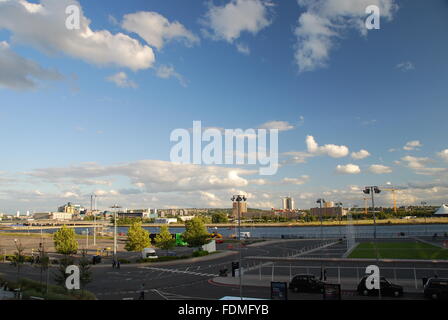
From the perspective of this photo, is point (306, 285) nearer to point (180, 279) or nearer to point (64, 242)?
point (180, 279)

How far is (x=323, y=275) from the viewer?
129 feet

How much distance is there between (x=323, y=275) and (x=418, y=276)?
10.1 m

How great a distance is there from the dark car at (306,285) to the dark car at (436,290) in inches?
340

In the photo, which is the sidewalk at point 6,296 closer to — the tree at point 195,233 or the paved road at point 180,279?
the paved road at point 180,279

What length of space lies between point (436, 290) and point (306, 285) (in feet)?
34.9

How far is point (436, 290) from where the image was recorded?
27.9 metres

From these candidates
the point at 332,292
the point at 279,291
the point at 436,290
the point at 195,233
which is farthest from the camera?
the point at 195,233

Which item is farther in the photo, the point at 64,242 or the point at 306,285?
the point at 64,242

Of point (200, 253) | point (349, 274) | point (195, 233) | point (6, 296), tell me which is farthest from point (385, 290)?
point (195, 233)

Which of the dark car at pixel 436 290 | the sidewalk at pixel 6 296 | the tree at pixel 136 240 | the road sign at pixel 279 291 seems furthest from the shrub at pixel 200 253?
the dark car at pixel 436 290
